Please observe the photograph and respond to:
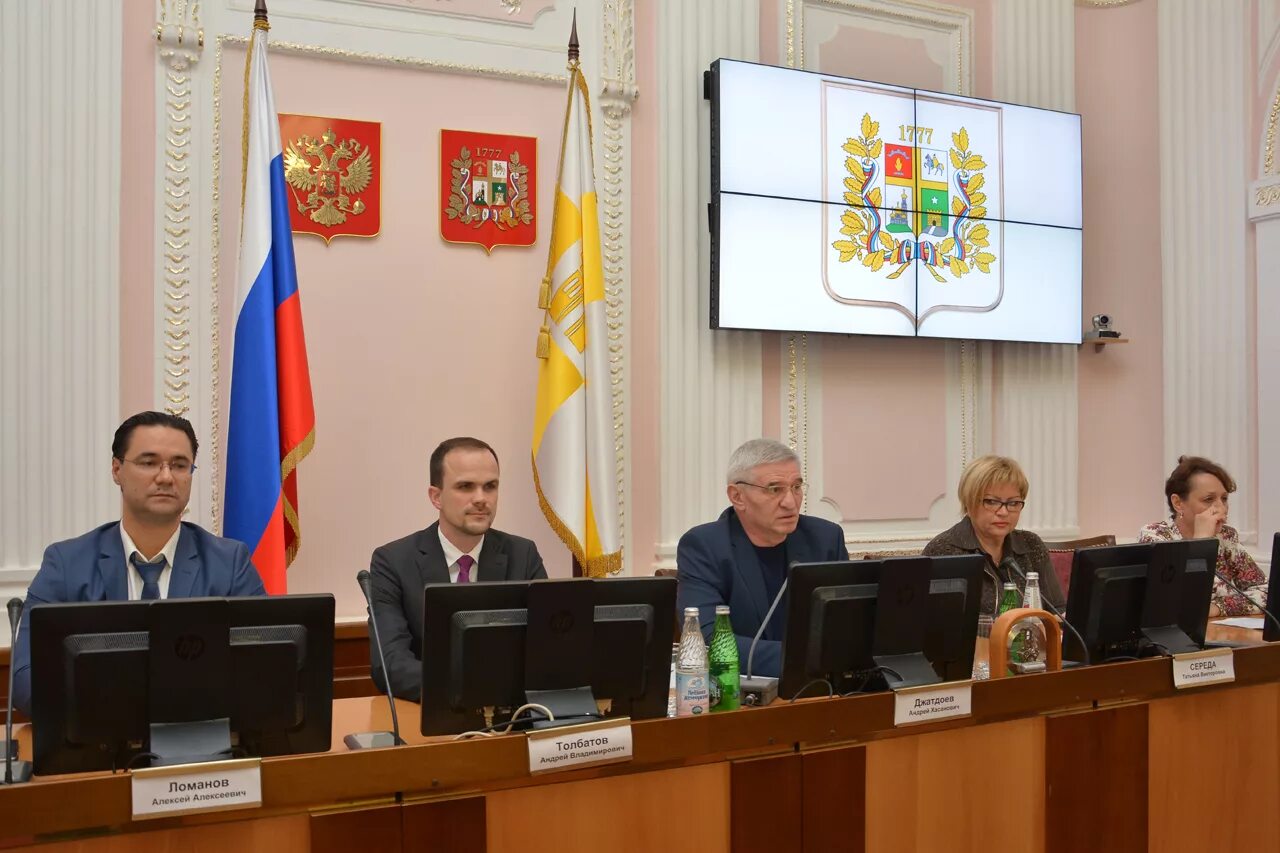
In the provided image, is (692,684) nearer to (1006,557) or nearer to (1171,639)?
(1171,639)

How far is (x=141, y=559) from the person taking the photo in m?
2.65

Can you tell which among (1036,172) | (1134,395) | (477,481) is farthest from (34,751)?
(1134,395)

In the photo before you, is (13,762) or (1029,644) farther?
(1029,644)

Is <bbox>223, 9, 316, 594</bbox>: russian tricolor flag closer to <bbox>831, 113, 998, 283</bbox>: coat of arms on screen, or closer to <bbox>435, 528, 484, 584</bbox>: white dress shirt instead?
<bbox>435, 528, 484, 584</bbox>: white dress shirt

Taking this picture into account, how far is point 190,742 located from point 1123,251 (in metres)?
5.03

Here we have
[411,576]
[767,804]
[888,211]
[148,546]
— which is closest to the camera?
[767,804]

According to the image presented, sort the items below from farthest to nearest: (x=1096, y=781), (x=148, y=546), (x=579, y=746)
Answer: (x=148, y=546), (x=1096, y=781), (x=579, y=746)

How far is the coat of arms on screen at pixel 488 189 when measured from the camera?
4.16 meters

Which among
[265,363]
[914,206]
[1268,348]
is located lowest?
[265,363]

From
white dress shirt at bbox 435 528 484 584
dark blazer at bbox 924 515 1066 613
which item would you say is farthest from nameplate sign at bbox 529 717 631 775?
dark blazer at bbox 924 515 1066 613

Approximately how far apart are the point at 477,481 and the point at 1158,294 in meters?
4.03

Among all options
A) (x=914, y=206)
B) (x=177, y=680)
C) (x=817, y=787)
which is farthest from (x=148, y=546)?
(x=914, y=206)

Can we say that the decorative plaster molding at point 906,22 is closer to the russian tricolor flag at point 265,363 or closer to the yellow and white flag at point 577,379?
the yellow and white flag at point 577,379

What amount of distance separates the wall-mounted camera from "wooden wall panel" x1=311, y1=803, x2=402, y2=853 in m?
4.46
